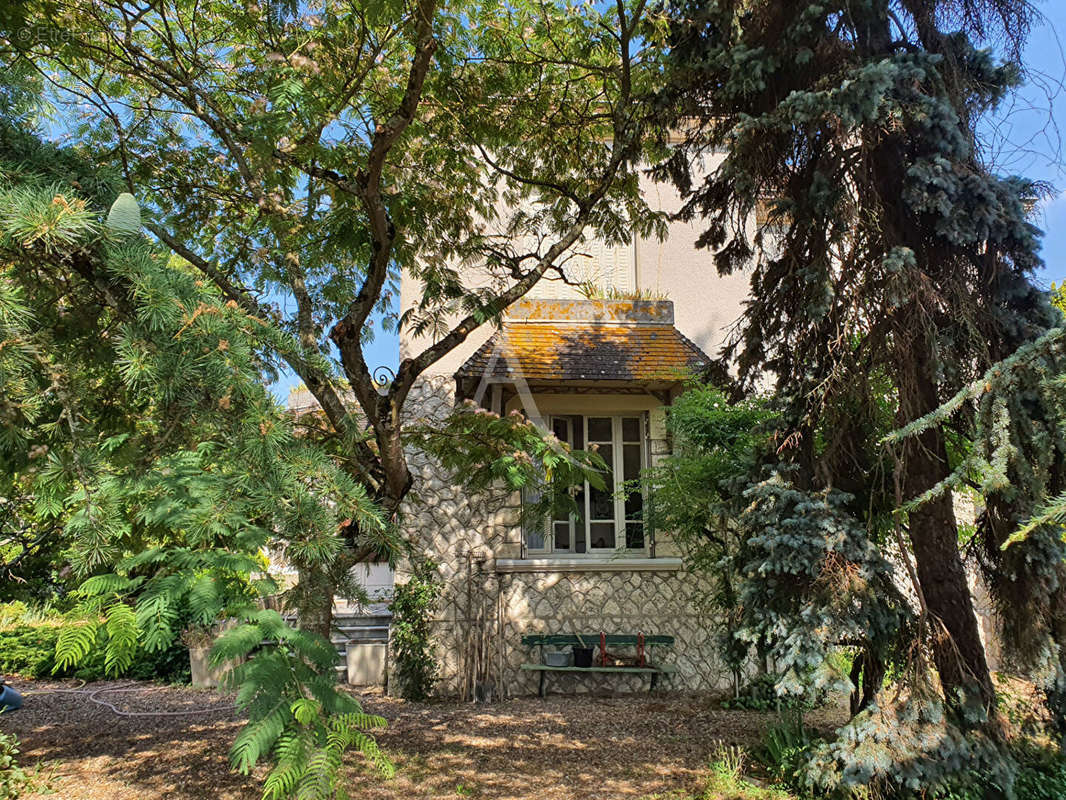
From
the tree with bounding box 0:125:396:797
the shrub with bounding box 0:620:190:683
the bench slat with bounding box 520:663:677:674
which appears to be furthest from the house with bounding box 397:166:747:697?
the tree with bounding box 0:125:396:797

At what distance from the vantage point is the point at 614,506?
10.5 meters

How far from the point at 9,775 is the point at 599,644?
652 centimetres

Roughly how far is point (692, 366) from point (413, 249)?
438 cm

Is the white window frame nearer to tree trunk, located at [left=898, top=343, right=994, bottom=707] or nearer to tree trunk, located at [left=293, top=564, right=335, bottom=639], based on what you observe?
tree trunk, located at [left=898, top=343, right=994, bottom=707]

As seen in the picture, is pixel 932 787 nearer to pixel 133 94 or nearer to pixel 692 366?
pixel 692 366

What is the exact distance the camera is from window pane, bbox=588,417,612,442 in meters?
10.6

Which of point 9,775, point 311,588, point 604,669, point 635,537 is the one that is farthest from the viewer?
point 635,537

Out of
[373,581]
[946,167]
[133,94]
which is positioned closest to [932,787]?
[946,167]

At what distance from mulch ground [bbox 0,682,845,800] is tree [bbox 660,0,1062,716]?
2637 millimetres

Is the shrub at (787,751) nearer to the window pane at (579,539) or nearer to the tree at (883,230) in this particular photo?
the tree at (883,230)

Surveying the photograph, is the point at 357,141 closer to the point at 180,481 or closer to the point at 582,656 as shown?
the point at 180,481

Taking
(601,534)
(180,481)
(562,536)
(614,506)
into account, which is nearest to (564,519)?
(562,536)

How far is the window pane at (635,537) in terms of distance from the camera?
1036 centimetres

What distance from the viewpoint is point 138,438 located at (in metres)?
2.86
